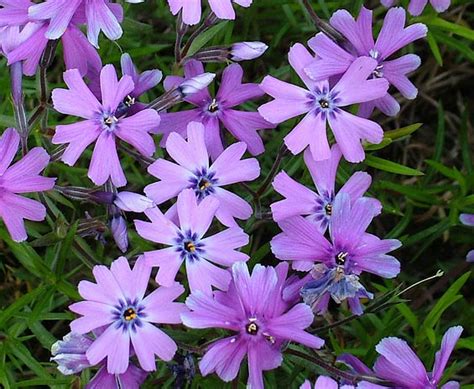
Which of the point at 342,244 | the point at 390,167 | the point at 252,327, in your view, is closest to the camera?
the point at 252,327

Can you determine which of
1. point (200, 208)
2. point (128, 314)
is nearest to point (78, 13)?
point (200, 208)

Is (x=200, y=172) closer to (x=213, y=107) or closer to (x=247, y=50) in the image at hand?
(x=213, y=107)

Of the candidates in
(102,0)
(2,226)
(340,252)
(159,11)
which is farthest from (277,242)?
(159,11)

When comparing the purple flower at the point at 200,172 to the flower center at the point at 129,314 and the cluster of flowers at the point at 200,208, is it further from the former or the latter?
the flower center at the point at 129,314

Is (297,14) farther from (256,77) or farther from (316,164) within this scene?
(316,164)

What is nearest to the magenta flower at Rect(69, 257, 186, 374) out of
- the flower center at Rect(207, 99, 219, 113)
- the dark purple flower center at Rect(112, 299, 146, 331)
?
the dark purple flower center at Rect(112, 299, 146, 331)

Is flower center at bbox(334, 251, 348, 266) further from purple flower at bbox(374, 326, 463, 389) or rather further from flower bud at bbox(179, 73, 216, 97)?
flower bud at bbox(179, 73, 216, 97)
